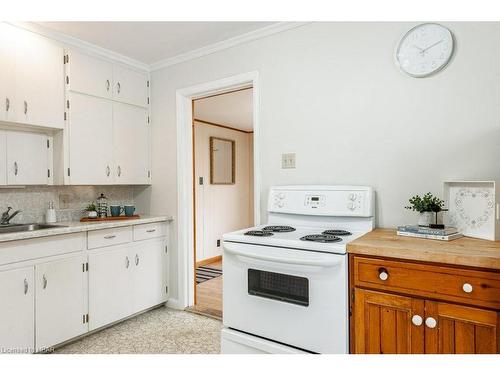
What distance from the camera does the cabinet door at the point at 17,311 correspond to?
80.3 inches

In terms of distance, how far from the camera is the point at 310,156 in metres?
2.39

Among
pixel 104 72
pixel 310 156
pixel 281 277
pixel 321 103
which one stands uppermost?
pixel 104 72

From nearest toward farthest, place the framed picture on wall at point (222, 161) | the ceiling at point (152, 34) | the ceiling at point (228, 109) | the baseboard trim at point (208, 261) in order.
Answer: the ceiling at point (152, 34)
the ceiling at point (228, 109)
the baseboard trim at point (208, 261)
the framed picture on wall at point (222, 161)

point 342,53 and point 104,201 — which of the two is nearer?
point 342,53

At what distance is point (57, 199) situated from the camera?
290cm

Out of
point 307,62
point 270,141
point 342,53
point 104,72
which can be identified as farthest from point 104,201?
point 342,53

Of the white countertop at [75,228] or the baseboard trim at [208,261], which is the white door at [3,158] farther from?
the baseboard trim at [208,261]

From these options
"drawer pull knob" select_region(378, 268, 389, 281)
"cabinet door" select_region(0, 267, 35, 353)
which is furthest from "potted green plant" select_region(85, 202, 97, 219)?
"drawer pull knob" select_region(378, 268, 389, 281)

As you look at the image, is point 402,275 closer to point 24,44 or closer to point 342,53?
point 342,53

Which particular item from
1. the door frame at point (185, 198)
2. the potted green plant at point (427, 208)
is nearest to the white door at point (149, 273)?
the door frame at point (185, 198)

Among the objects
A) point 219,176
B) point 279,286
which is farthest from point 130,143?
point 219,176

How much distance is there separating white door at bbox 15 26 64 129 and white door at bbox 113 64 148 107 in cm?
48

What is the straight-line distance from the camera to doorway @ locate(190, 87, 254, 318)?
4312 mm
